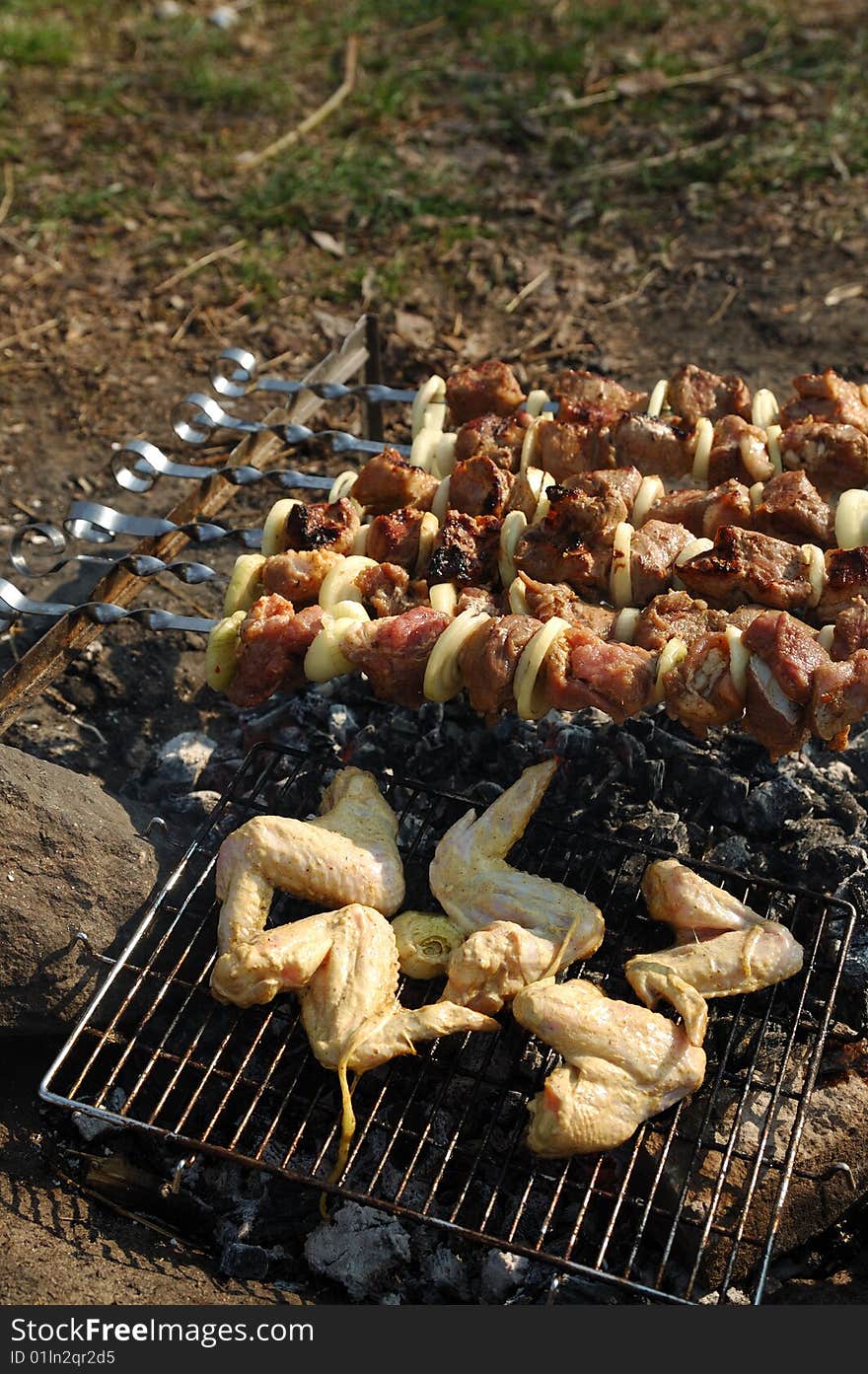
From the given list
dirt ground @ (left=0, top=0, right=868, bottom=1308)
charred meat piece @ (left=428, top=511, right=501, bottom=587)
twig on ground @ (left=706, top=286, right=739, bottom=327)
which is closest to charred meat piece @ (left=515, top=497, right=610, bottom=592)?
charred meat piece @ (left=428, top=511, right=501, bottom=587)

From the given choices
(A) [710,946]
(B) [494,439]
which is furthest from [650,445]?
(A) [710,946]

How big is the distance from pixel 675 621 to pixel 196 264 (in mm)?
6003

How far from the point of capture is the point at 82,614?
4.45 metres

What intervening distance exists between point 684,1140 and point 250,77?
9.72m

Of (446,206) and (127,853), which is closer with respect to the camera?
(127,853)

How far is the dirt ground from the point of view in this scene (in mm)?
7410

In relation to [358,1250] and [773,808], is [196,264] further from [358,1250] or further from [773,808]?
[358,1250]

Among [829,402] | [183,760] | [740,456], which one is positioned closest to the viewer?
[740,456]

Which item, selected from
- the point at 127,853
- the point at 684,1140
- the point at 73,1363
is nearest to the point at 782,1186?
the point at 684,1140

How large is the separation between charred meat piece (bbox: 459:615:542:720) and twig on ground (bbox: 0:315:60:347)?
17.9 ft

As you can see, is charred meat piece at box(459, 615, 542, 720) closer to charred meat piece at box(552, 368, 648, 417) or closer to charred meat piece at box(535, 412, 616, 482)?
charred meat piece at box(535, 412, 616, 482)

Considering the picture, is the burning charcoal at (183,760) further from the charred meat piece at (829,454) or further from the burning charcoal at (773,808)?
the charred meat piece at (829,454)

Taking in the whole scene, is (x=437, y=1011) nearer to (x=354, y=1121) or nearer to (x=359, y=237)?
(x=354, y=1121)

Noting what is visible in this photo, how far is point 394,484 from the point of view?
449 centimetres
